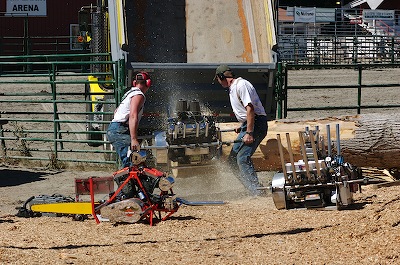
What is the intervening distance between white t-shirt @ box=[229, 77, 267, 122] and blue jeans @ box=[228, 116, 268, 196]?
13cm

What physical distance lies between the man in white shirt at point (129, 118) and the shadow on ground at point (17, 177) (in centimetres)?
287

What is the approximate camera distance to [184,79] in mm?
11961

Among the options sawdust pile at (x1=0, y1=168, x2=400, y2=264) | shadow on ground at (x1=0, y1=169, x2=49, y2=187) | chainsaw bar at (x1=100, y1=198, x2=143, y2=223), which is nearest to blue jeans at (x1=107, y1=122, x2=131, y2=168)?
sawdust pile at (x1=0, y1=168, x2=400, y2=264)

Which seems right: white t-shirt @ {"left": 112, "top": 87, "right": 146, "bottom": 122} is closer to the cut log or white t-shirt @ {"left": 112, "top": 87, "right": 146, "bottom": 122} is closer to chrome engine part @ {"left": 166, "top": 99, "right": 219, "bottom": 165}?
chrome engine part @ {"left": 166, "top": 99, "right": 219, "bottom": 165}

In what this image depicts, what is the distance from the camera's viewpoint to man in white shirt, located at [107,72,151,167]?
30.7 feet

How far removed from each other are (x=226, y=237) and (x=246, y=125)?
9.18ft

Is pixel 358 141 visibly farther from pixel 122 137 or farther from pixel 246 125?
pixel 122 137

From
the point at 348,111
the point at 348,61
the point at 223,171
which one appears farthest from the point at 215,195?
the point at 348,61

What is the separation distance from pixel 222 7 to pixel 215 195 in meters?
3.75

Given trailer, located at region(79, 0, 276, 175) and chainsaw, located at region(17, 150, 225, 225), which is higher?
trailer, located at region(79, 0, 276, 175)

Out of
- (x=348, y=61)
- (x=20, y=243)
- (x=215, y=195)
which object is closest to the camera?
(x=20, y=243)

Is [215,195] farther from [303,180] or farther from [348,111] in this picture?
[348,111]

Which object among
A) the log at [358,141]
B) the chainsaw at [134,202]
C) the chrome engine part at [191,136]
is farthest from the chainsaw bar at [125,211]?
the log at [358,141]

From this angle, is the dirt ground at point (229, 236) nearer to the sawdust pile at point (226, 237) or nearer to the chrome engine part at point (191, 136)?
the sawdust pile at point (226, 237)
